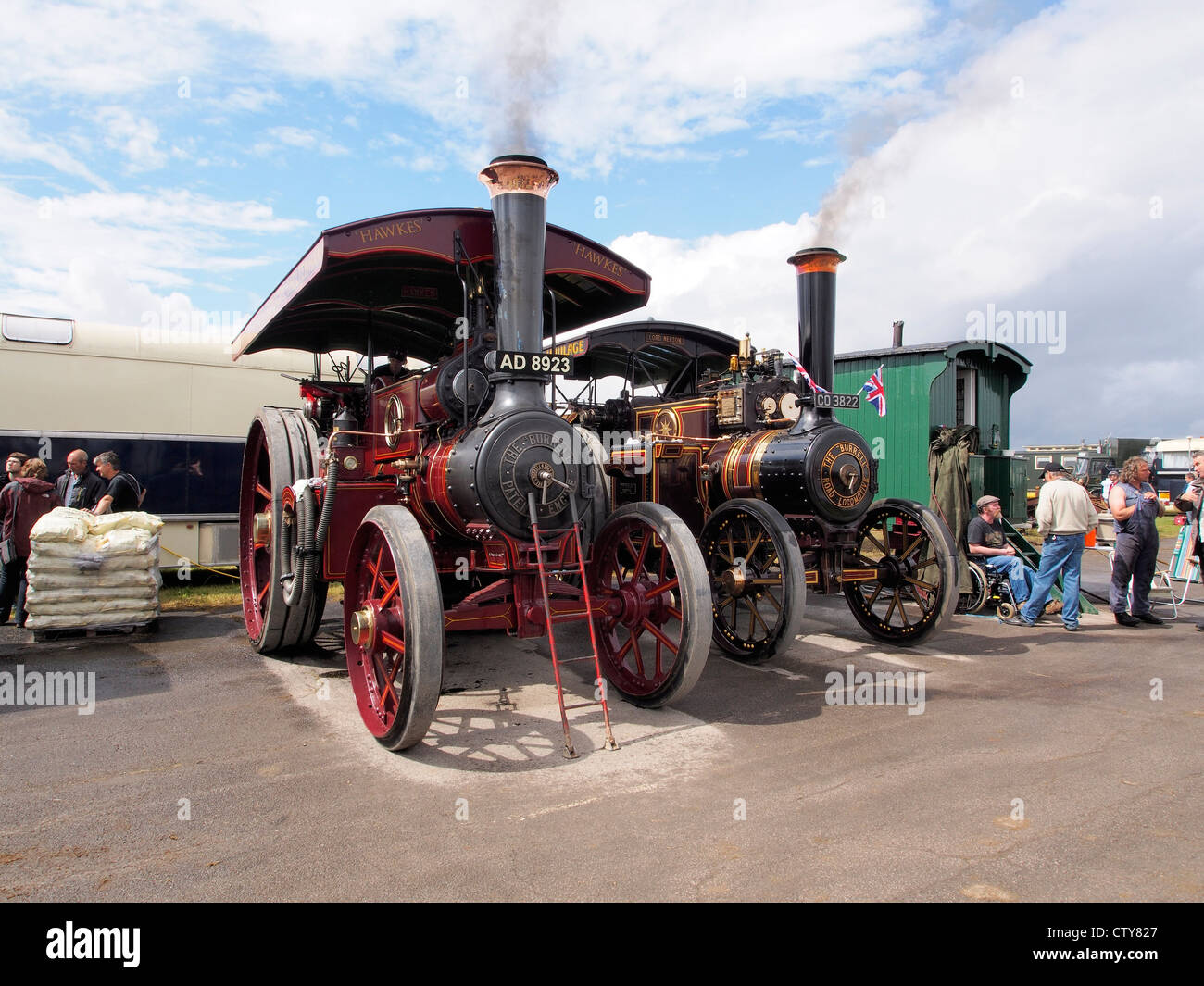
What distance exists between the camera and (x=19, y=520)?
6738mm

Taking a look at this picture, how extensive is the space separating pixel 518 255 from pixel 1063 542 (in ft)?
17.9

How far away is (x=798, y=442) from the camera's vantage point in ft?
20.5

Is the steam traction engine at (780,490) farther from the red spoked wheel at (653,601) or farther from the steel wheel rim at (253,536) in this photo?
the steel wheel rim at (253,536)

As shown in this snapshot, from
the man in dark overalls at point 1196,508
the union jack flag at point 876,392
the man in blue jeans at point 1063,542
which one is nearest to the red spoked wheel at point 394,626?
the man in blue jeans at point 1063,542

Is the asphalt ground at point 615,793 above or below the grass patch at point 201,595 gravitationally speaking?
below

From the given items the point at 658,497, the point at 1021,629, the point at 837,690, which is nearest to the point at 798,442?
the point at 658,497

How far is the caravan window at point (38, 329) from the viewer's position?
8250 mm

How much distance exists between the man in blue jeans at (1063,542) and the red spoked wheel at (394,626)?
5.71m

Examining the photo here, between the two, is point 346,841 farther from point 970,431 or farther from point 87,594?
point 970,431

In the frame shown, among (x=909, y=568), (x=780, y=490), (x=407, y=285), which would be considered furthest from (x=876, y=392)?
(x=407, y=285)

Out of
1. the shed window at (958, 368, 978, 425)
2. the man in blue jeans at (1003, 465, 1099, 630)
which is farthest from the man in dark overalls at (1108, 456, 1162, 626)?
the shed window at (958, 368, 978, 425)

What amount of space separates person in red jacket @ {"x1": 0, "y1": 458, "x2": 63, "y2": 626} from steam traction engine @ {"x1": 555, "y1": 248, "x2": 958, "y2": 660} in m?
4.62

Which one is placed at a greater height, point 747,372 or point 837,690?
point 747,372

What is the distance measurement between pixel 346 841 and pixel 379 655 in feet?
3.96
